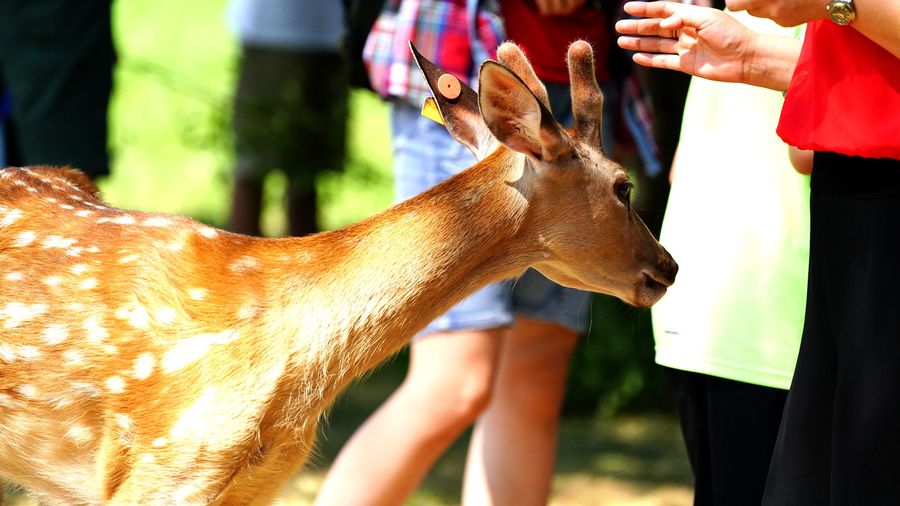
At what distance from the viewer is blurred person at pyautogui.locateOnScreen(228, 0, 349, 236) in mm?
6723

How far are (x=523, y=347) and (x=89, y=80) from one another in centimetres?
200

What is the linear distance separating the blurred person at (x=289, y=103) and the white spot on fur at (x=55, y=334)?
12.2 feet

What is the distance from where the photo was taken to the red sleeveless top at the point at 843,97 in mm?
2355

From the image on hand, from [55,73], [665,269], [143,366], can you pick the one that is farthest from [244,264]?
[55,73]

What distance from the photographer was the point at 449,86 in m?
3.16

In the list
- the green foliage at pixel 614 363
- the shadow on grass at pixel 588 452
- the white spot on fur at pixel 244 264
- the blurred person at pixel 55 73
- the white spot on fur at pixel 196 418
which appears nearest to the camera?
the white spot on fur at pixel 196 418

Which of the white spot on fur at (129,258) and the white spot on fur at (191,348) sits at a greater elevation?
the white spot on fur at (129,258)

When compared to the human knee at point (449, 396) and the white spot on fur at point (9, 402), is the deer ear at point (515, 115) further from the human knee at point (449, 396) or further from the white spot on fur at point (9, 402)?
the white spot on fur at point (9, 402)

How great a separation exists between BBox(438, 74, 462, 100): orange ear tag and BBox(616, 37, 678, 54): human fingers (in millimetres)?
441

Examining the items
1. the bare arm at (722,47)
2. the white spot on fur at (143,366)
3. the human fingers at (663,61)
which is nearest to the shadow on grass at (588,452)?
the white spot on fur at (143,366)

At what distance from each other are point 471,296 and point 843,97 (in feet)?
4.55

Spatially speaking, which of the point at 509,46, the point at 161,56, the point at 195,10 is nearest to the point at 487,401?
the point at 509,46

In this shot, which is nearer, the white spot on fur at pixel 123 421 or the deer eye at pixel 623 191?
the white spot on fur at pixel 123 421

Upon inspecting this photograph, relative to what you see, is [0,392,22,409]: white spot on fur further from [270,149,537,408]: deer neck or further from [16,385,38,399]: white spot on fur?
[270,149,537,408]: deer neck
